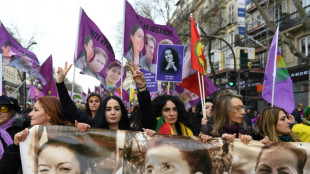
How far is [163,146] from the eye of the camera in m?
3.10

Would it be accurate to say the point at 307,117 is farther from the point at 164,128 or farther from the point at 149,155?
the point at 149,155

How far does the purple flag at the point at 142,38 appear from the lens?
6.74 metres

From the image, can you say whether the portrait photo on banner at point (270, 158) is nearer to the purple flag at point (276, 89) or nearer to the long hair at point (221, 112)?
the long hair at point (221, 112)

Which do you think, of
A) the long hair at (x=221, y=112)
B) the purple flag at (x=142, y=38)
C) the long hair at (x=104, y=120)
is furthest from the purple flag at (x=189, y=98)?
the long hair at (x=104, y=120)

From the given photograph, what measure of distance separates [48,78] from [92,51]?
2.56m

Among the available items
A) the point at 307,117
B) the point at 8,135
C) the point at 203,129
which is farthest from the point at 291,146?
the point at 8,135

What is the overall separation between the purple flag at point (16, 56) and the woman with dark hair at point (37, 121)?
518 cm

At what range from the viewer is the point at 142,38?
6.96m

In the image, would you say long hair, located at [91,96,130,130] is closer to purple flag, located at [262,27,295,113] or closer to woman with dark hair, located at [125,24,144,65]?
purple flag, located at [262,27,295,113]

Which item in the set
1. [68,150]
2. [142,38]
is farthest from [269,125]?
[142,38]

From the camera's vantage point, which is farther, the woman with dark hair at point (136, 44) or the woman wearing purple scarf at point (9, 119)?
the woman with dark hair at point (136, 44)

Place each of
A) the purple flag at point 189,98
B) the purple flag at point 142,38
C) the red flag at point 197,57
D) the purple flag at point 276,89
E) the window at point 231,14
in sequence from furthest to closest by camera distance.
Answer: the window at point 231,14 < the purple flag at point 189,98 < the purple flag at point 142,38 < the red flag at point 197,57 < the purple flag at point 276,89

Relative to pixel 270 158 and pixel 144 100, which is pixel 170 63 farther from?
pixel 270 158

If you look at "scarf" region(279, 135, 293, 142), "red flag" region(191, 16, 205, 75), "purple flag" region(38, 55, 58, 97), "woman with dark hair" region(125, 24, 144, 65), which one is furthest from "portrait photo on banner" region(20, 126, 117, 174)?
"purple flag" region(38, 55, 58, 97)
